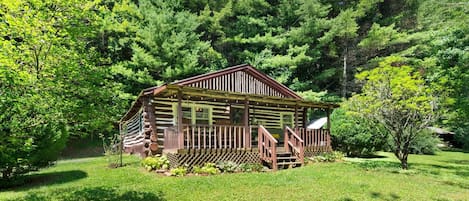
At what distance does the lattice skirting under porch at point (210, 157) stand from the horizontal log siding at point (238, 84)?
4443mm

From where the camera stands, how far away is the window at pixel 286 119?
60.5 ft

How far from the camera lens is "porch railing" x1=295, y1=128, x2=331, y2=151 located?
575 inches

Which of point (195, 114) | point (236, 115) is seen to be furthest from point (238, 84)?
point (195, 114)

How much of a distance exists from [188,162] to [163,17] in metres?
17.0

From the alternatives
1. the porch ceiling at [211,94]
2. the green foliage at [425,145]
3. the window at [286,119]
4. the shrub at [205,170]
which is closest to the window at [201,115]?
the porch ceiling at [211,94]

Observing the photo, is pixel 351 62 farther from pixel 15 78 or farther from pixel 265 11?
pixel 15 78

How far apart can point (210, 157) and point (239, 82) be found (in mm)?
5949

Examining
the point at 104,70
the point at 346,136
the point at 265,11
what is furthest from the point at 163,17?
the point at 104,70

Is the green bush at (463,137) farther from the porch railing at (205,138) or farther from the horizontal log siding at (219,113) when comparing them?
the porch railing at (205,138)

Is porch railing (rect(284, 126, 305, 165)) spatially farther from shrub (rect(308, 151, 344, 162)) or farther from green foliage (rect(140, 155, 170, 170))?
green foliage (rect(140, 155, 170, 170))

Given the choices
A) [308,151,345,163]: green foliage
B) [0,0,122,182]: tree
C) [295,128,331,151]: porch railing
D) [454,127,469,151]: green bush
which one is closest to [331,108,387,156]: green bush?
[295,128,331,151]: porch railing

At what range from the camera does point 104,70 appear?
684cm

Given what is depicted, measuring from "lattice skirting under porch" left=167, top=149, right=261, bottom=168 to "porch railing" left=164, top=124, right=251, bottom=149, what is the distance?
21 cm

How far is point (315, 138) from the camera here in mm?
15141
